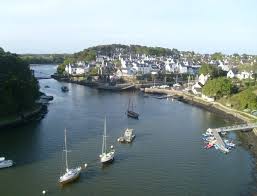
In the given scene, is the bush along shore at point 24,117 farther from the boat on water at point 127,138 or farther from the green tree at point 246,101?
the green tree at point 246,101

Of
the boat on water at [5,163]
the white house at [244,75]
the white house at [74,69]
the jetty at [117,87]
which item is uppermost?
the white house at [244,75]

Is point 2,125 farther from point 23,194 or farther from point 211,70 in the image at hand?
Result: point 211,70

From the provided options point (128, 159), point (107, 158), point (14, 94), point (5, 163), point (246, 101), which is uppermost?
point (14, 94)

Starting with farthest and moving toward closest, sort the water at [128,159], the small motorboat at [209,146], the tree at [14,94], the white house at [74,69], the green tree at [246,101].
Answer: the white house at [74,69] → the green tree at [246,101] → the tree at [14,94] → the small motorboat at [209,146] → the water at [128,159]

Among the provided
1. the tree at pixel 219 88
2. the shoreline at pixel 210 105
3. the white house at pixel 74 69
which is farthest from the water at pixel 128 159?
the white house at pixel 74 69

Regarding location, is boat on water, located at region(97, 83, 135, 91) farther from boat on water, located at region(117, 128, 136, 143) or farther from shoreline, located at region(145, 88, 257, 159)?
boat on water, located at region(117, 128, 136, 143)

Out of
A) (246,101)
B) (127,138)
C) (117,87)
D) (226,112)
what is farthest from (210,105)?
(117,87)

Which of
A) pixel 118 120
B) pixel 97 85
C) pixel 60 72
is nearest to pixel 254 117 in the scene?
pixel 118 120

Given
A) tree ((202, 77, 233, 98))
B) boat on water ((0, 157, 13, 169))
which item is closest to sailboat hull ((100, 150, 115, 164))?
boat on water ((0, 157, 13, 169))

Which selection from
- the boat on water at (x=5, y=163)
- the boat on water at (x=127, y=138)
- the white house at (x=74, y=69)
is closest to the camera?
the boat on water at (x=5, y=163)

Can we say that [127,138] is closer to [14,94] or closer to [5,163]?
[5,163]
